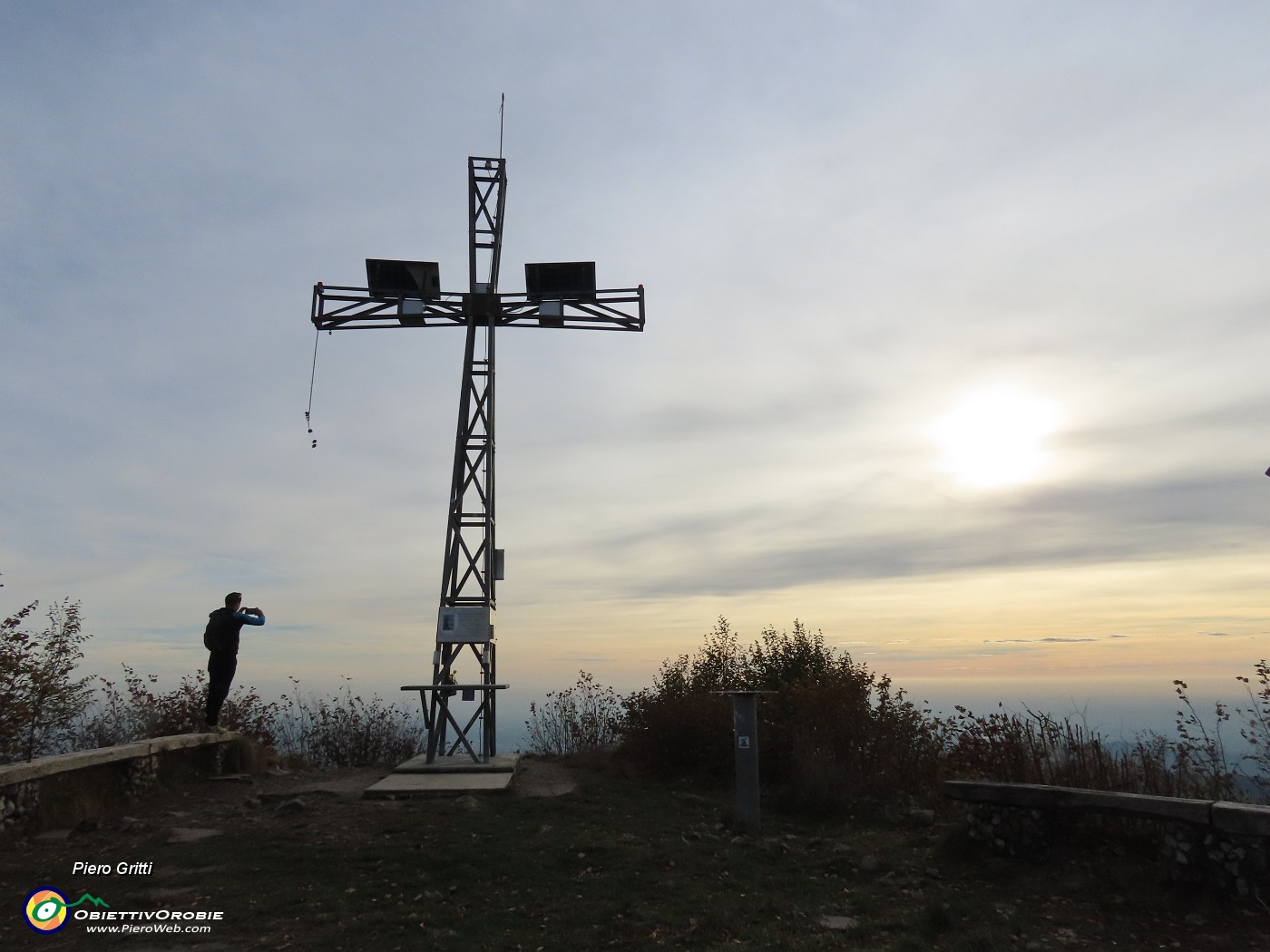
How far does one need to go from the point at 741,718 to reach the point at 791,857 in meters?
1.64

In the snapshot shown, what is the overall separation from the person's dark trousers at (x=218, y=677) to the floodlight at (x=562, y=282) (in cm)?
726

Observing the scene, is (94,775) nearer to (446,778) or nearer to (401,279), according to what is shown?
(446,778)

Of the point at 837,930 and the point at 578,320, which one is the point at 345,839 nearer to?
the point at 837,930

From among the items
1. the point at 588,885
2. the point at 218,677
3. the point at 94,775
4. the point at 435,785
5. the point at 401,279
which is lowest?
the point at 588,885

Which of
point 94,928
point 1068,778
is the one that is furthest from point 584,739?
point 94,928

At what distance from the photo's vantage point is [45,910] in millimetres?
6555

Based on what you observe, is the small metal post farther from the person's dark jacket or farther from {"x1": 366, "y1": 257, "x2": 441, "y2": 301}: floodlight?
{"x1": 366, "y1": 257, "x2": 441, "y2": 301}: floodlight

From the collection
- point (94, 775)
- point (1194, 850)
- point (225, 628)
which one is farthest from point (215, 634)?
point (1194, 850)

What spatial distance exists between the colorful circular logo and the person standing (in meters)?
4.98

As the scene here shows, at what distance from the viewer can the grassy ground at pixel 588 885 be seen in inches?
239

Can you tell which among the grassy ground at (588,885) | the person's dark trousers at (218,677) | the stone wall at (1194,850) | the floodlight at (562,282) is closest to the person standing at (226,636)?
the person's dark trousers at (218,677)

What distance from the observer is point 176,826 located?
8.97 meters
